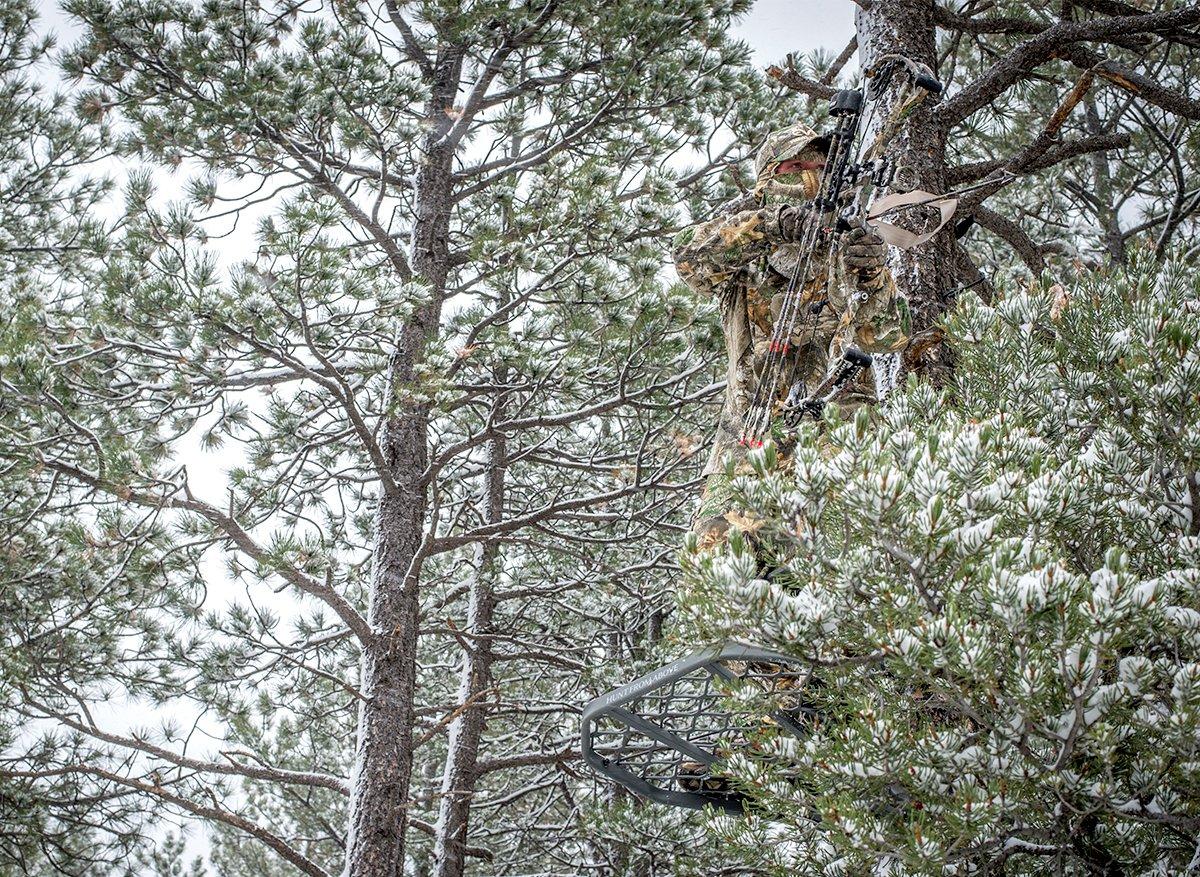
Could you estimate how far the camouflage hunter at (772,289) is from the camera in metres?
3.81

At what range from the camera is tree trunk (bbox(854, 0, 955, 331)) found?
14.3ft

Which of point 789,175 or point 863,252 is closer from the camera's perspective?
point 863,252

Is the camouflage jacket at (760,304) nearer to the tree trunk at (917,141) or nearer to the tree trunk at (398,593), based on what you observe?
the tree trunk at (917,141)

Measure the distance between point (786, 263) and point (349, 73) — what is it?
3.65 meters

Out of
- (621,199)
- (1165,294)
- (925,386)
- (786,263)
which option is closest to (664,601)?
(621,199)

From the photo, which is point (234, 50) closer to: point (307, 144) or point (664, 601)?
point (307, 144)

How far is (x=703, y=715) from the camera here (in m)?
3.57

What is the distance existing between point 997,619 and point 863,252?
185cm

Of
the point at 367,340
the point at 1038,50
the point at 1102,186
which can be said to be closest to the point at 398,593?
the point at 367,340

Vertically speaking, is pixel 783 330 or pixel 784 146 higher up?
pixel 784 146

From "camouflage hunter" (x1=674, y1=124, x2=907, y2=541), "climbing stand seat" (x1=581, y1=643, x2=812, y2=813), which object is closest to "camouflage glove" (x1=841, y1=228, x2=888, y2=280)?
"camouflage hunter" (x1=674, y1=124, x2=907, y2=541)

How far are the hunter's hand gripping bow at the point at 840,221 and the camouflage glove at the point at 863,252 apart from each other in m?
0.03

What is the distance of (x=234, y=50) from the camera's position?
6.25 metres

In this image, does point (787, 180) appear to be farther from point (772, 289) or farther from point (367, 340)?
point (367, 340)
